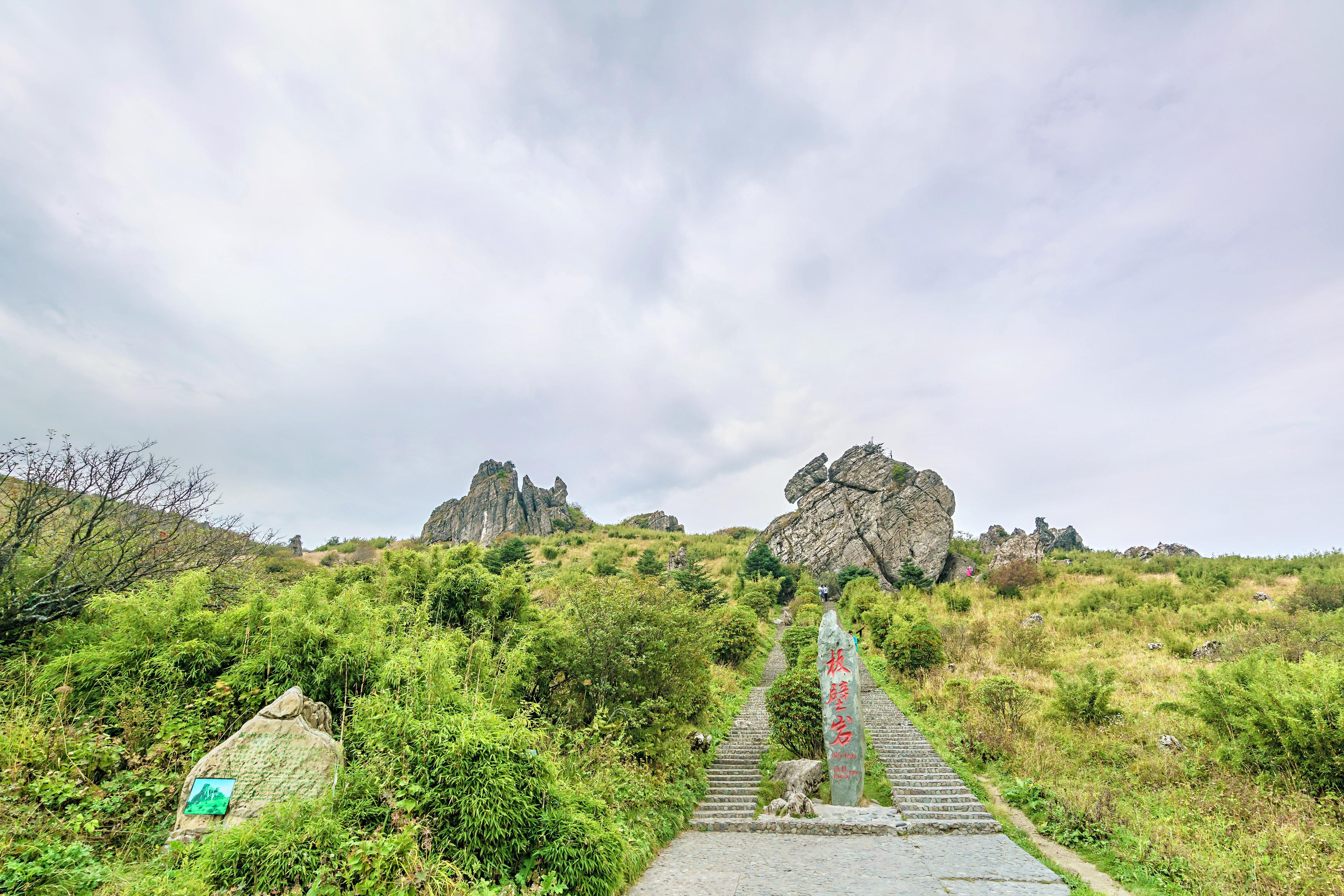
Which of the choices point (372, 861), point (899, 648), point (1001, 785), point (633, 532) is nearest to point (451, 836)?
point (372, 861)

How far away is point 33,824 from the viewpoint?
4.21 m

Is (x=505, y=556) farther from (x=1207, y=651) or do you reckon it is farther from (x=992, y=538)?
(x=992, y=538)

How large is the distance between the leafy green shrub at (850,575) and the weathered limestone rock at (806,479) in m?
11.8

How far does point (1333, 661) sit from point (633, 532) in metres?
51.4

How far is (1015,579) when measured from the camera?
28203 mm

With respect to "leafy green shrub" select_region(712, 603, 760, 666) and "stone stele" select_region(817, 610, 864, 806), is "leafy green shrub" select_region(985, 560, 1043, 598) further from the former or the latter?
"stone stele" select_region(817, 610, 864, 806)

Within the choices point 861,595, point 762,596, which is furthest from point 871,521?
point 762,596

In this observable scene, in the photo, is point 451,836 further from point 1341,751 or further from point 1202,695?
point 1202,695

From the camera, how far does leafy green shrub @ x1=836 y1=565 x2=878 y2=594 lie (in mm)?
35156

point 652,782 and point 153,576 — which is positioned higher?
point 153,576

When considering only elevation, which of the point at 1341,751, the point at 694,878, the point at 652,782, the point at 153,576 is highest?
the point at 153,576

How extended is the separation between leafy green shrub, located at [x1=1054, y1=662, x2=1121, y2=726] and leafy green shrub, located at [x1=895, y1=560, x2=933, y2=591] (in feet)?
70.9

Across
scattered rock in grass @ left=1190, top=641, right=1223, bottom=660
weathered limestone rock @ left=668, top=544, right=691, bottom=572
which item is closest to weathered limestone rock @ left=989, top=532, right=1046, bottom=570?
scattered rock in grass @ left=1190, top=641, right=1223, bottom=660

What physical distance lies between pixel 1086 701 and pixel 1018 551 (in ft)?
83.4
